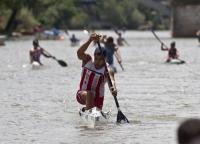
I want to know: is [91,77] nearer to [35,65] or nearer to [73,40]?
[35,65]

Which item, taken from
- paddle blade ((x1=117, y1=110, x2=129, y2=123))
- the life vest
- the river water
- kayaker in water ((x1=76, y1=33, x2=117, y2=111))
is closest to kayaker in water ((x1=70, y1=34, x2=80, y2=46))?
the life vest

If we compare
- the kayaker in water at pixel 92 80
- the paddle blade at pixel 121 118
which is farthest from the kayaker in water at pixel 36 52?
the kayaker in water at pixel 92 80

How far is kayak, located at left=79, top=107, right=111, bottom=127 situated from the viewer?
13.6 metres

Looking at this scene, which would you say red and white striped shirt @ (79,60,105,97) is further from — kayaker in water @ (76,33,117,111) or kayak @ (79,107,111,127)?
kayak @ (79,107,111,127)

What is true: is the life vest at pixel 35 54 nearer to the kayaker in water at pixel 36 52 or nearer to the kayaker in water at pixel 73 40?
the kayaker in water at pixel 36 52

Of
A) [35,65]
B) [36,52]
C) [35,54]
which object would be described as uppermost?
[36,52]

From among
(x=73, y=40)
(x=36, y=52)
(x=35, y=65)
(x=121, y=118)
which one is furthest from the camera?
(x=73, y=40)

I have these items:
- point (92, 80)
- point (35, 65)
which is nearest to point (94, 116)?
point (92, 80)

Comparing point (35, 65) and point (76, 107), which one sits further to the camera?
point (35, 65)

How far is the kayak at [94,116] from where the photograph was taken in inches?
534

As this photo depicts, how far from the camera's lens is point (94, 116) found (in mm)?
13516

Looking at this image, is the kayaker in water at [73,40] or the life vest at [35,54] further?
the kayaker in water at [73,40]

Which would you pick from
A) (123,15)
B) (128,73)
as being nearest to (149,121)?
(128,73)

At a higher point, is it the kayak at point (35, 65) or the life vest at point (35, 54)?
the life vest at point (35, 54)
